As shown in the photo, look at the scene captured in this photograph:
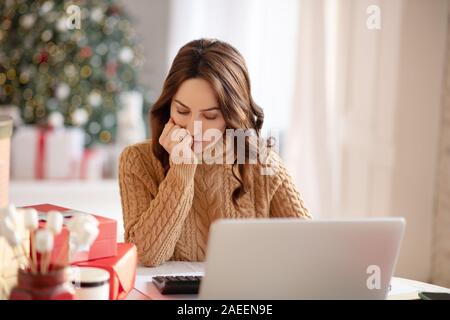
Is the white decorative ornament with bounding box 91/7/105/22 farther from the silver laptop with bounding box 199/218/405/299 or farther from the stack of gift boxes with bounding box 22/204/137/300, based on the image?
the silver laptop with bounding box 199/218/405/299

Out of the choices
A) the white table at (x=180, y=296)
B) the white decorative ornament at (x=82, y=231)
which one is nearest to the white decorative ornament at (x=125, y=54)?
the white table at (x=180, y=296)

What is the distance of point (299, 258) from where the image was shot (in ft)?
4.52

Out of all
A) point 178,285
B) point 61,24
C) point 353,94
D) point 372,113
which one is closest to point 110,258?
point 178,285

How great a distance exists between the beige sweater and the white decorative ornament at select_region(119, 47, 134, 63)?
2474 millimetres

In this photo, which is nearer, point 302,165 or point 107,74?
point 302,165

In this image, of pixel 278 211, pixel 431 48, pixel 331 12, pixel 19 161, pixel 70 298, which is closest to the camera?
pixel 70 298

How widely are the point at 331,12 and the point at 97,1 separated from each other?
1446 millimetres

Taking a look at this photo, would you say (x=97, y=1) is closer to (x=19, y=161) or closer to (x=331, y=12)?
(x=19, y=161)

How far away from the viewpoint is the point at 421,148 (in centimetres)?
365

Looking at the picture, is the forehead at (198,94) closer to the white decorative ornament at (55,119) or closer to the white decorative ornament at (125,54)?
the white decorative ornament at (55,119)

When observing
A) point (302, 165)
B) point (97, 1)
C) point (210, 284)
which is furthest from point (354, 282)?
point (97, 1)

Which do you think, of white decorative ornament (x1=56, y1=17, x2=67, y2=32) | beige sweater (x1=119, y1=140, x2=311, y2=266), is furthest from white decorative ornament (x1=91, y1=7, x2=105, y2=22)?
beige sweater (x1=119, y1=140, x2=311, y2=266)

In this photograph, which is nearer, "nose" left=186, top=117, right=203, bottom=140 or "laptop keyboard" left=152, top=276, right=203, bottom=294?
"laptop keyboard" left=152, top=276, right=203, bottom=294

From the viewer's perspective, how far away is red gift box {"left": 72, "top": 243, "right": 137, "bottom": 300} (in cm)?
153
